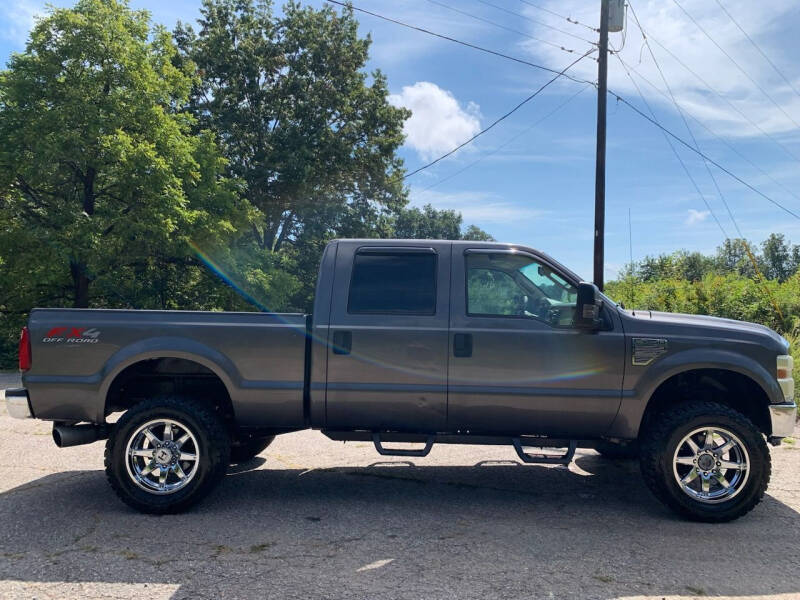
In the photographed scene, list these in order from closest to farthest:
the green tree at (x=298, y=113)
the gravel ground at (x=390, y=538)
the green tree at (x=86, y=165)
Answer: the gravel ground at (x=390, y=538) → the green tree at (x=86, y=165) → the green tree at (x=298, y=113)

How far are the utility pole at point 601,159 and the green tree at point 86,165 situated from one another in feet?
41.0

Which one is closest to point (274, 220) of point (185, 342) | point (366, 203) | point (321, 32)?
point (366, 203)

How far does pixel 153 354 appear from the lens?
4652 millimetres

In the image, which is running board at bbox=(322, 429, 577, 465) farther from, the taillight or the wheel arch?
the taillight

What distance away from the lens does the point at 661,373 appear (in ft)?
14.9

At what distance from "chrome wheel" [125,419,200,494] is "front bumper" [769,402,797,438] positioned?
4328 mm

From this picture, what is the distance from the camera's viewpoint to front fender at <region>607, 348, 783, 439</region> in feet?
14.8

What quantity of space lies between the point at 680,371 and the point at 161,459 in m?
3.97

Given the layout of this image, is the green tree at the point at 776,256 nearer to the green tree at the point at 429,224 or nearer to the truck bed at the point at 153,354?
the green tree at the point at 429,224

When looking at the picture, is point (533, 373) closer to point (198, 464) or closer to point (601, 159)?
point (198, 464)

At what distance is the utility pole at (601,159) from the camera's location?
43.4 feet

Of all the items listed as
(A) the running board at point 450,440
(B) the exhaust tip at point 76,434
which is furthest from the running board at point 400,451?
(B) the exhaust tip at point 76,434

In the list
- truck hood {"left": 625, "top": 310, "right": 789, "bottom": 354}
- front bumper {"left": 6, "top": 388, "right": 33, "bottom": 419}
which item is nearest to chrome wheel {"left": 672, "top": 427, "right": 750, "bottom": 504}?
truck hood {"left": 625, "top": 310, "right": 789, "bottom": 354}

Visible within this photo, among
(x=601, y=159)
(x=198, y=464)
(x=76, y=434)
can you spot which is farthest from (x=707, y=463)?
(x=601, y=159)
